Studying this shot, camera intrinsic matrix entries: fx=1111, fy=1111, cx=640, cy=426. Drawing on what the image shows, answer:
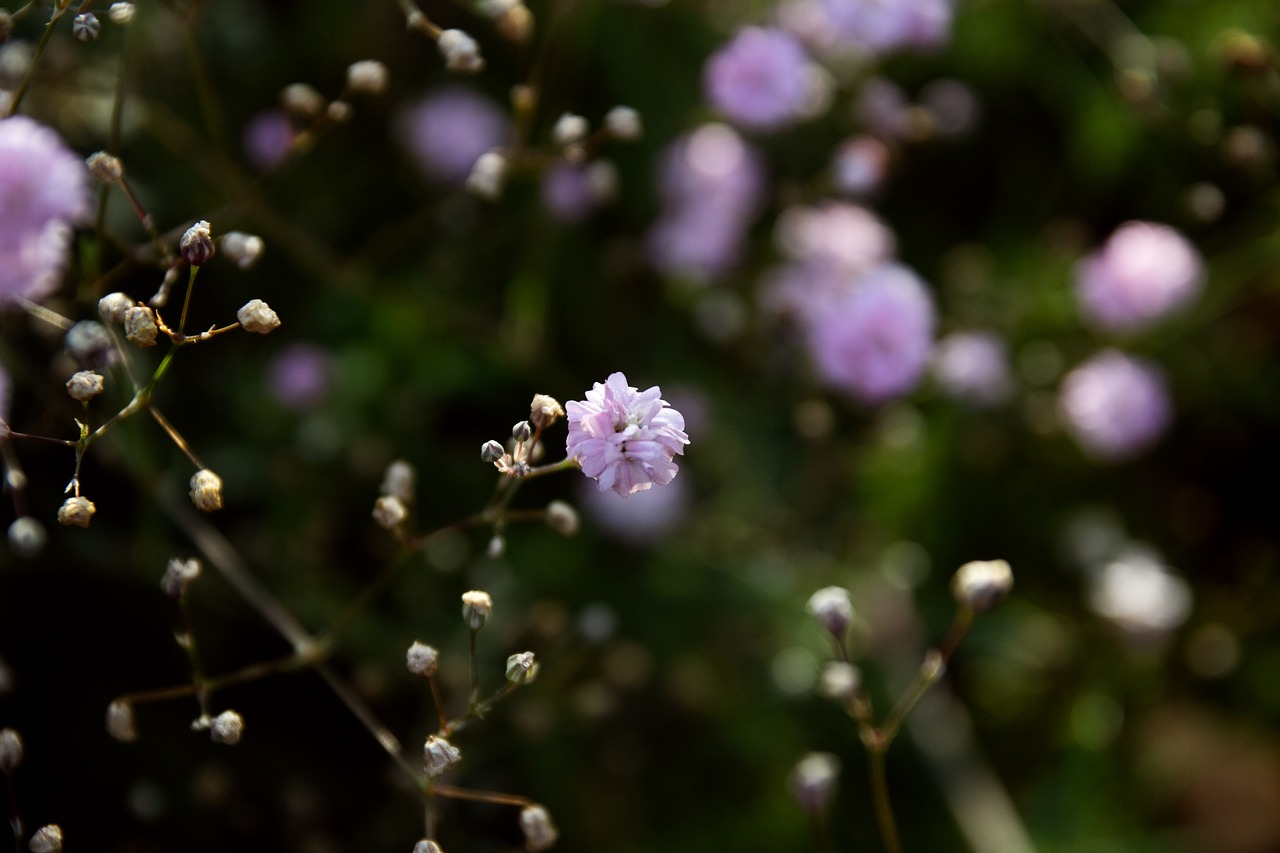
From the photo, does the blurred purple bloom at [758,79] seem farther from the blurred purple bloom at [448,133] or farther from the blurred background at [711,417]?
the blurred purple bloom at [448,133]

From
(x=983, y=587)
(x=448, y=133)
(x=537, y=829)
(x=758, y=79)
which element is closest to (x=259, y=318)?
(x=537, y=829)

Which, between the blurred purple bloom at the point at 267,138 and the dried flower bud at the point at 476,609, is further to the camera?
Answer: the blurred purple bloom at the point at 267,138

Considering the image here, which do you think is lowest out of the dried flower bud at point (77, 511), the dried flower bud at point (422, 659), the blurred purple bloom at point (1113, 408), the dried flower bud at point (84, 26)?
the blurred purple bloom at point (1113, 408)

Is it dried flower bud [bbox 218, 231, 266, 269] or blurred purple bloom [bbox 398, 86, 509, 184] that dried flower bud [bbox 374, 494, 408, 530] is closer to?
dried flower bud [bbox 218, 231, 266, 269]

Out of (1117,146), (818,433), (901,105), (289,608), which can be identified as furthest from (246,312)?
(1117,146)

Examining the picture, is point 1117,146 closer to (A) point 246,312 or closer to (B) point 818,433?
(B) point 818,433

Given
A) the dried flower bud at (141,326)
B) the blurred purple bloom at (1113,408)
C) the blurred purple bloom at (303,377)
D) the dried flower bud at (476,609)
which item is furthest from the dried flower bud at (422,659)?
the blurred purple bloom at (1113,408)

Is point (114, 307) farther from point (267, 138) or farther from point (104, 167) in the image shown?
point (267, 138)
